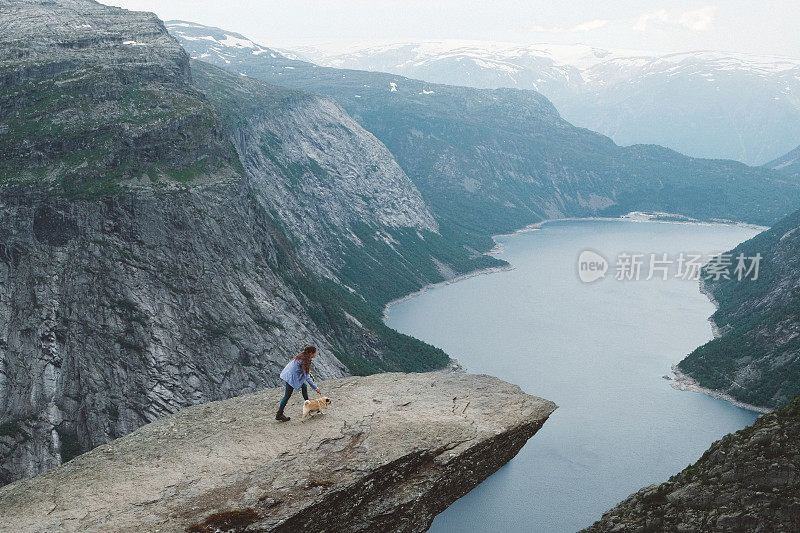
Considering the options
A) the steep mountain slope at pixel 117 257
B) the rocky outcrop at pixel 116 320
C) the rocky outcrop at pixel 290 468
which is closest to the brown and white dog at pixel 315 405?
the rocky outcrop at pixel 290 468

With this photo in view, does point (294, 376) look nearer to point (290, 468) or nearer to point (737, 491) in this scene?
point (290, 468)

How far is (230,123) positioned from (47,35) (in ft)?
242

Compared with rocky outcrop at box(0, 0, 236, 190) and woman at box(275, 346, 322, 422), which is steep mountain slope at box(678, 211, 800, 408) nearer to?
rocky outcrop at box(0, 0, 236, 190)

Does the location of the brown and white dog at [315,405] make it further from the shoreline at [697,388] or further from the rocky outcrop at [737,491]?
the shoreline at [697,388]

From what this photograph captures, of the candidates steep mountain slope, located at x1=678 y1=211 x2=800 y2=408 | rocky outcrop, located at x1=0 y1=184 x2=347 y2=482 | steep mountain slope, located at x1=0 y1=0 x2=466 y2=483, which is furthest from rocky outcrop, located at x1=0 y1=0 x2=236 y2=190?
steep mountain slope, located at x1=678 y1=211 x2=800 y2=408

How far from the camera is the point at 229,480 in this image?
89.6 feet

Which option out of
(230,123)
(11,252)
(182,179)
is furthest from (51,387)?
(230,123)

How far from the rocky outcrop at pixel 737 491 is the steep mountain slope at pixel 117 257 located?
65.5m

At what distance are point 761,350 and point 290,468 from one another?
5639 inches

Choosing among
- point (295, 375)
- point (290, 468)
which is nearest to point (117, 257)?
point (295, 375)

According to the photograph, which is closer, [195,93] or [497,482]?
[497,482]

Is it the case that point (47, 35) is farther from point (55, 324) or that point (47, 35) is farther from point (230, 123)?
point (230, 123)

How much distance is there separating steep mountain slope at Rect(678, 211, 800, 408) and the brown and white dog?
118702mm

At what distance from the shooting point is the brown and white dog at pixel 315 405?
31491 mm
